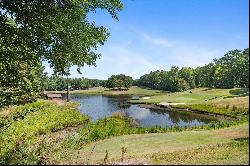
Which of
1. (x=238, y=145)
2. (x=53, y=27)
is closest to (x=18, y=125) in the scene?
(x=53, y=27)

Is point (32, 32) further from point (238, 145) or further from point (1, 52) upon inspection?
point (238, 145)

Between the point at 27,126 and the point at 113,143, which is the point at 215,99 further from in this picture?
the point at 113,143

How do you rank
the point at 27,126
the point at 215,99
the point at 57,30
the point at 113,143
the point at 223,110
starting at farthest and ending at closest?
1. the point at 215,99
2. the point at 223,110
3. the point at 27,126
4. the point at 113,143
5. the point at 57,30

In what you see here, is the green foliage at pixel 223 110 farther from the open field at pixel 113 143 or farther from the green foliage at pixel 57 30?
the green foliage at pixel 57 30

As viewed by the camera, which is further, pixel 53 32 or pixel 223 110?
pixel 223 110

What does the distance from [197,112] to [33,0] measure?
66.2 meters

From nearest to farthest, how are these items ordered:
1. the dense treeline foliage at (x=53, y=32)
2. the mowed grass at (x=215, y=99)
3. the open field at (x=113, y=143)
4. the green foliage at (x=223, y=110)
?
the open field at (x=113, y=143), the dense treeline foliage at (x=53, y=32), the green foliage at (x=223, y=110), the mowed grass at (x=215, y=99)

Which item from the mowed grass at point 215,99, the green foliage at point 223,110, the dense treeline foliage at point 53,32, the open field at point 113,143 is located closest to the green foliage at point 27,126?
the open field at point 113,143

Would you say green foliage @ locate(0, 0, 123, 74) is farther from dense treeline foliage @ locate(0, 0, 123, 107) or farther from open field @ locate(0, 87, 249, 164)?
open field @ locate(0, 87, 249, 164)

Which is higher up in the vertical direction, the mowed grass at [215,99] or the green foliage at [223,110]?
the mowed grass at [215,99]

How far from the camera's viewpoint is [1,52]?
22.4 m

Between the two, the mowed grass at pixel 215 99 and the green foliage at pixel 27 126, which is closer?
the green foliage at pixel 27 126

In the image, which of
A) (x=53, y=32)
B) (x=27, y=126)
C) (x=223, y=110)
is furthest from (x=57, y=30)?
(x=223, y=110)

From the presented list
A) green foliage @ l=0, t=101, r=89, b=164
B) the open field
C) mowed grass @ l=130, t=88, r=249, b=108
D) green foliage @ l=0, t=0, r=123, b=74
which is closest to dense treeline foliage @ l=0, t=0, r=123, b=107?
green foliage @ l=0, t=0, r=123, b=74
